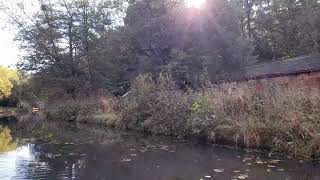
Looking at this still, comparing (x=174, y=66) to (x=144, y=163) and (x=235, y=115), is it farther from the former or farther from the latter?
(x=144, y=163)

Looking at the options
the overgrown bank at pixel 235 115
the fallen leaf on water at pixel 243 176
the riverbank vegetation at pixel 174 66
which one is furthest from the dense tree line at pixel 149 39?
the fallen leaf on water at pixel 243 176

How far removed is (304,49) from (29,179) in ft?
118

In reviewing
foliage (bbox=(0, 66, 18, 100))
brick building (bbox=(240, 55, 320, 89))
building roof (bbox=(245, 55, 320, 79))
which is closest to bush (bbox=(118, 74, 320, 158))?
brick building (bbox=(240, 55, 320, 89))

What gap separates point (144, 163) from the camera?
12172 millimetres

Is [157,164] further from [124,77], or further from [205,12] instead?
[124,77]

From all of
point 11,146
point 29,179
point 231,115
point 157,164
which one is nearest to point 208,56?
point 231,115

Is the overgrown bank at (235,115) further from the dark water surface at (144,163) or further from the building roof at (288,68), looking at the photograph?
the building roof at (288,68)

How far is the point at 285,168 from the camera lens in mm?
11141

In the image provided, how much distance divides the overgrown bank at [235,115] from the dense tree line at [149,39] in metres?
9.25

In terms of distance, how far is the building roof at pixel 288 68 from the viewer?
2559cm

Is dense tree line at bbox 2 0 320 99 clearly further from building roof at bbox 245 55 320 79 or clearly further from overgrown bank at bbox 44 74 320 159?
overgrown bank at bbox 44 74 320 159

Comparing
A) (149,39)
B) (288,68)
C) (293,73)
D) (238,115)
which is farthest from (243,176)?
(149,39)

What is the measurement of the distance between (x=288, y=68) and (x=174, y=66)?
8.49 m

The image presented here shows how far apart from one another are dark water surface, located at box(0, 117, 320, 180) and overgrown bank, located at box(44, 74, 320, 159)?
0.76 m
